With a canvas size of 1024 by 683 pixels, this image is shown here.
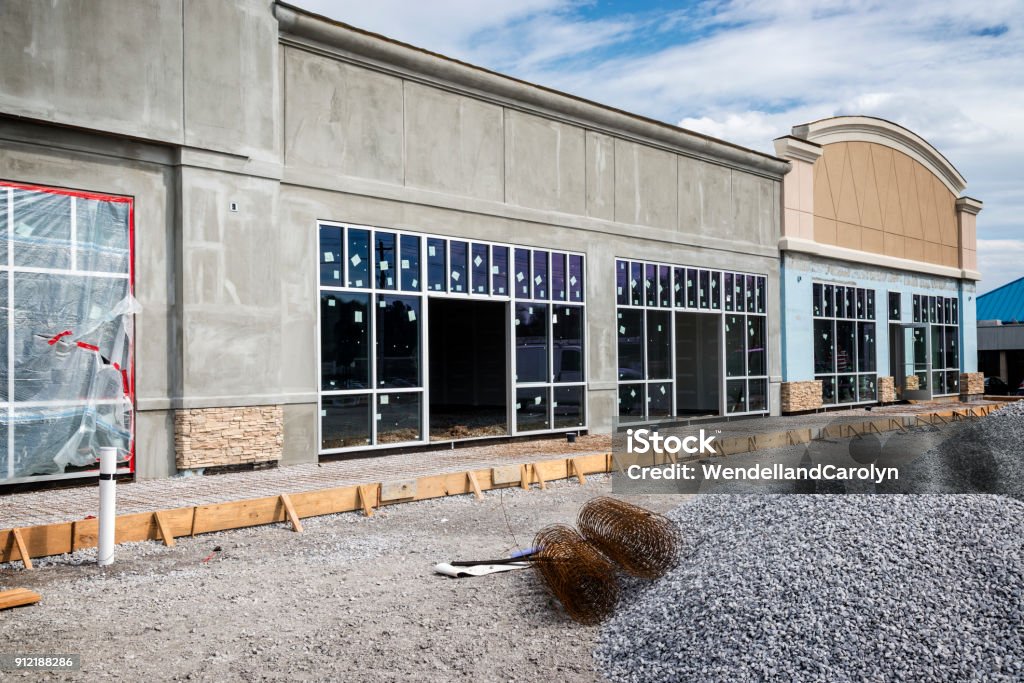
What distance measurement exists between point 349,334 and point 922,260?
1071 inches

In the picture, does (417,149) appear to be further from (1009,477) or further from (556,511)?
(1009,477)

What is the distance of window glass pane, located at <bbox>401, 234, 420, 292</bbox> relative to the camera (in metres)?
16.4

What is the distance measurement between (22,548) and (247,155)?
7.68 m

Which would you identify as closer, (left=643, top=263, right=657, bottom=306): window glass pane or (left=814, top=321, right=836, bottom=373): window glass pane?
(left=643, top=263, right=657, bottom=306): window glass pane

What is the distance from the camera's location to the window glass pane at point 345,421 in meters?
15.3

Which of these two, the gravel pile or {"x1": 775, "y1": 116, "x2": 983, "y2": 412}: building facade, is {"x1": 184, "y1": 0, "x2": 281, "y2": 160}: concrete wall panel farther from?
{"x1": 775, "y1": 116, "x2": 983, "y2": 412}: building facade

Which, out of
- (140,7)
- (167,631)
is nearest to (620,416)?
(140,7)

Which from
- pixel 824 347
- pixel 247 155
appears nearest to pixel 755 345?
pixel 824 347

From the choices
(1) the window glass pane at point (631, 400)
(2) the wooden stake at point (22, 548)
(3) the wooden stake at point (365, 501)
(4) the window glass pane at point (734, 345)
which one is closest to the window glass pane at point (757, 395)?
(4) the window glass pane at point (734, 345)

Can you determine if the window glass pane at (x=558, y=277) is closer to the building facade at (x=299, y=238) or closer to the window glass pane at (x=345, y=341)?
the building facade at (x=299, y=238)

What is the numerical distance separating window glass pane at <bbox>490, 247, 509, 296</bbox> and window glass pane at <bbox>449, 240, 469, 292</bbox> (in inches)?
30.6

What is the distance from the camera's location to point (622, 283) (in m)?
21.3

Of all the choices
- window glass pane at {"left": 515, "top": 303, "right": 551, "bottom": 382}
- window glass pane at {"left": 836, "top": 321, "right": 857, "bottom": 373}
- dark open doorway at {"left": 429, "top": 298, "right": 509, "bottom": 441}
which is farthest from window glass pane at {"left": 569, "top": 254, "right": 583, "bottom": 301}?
window glass pane at {"left": 836, "top": 321, "right": 857, "bottom": 373}

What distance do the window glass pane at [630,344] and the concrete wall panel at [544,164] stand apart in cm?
296
